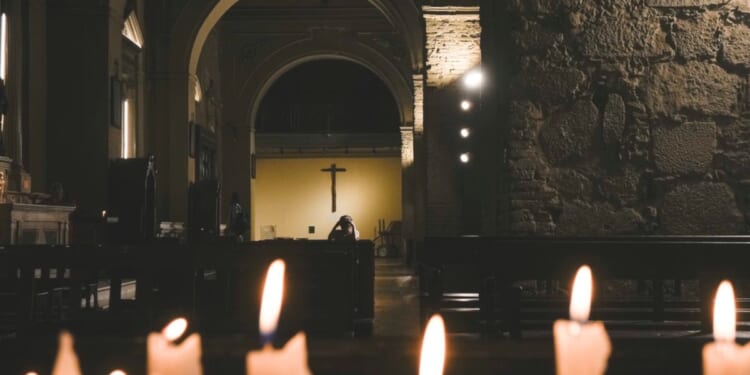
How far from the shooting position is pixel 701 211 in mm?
5422

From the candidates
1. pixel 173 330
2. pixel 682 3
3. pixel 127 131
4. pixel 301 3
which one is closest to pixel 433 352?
pixel 173 330

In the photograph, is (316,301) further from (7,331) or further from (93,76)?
(93,76)

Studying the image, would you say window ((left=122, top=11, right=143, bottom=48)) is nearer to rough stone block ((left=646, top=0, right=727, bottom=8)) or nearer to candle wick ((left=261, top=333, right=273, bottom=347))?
rough stone block ((left=646, top=0, right=727, bottom=8))

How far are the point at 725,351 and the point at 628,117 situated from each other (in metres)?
→ 4.77

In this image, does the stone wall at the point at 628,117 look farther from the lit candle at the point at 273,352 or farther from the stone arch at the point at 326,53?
the stone arch at the point at 326,53

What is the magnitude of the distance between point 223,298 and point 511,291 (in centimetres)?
312

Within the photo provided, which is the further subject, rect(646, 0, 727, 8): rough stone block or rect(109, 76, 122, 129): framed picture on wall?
rect(109, 76, 122, 129): framed picture on wall

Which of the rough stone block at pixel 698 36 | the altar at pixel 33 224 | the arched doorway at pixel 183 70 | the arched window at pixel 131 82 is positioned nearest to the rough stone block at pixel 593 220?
the rough stone block at pixel 698 36

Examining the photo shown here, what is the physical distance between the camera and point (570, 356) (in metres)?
0.97

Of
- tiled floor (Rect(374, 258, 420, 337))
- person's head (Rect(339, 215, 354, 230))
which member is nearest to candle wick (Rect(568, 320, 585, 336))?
tiled floor (Rect(374, 258, 420, 337))

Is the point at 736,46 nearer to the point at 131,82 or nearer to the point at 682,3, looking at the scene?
the point at 682,3

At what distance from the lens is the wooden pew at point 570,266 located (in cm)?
383

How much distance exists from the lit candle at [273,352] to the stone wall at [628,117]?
178 inches

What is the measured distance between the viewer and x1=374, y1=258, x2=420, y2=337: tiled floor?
20.8ft
